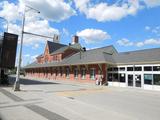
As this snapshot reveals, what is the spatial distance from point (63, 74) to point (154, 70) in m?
22.2

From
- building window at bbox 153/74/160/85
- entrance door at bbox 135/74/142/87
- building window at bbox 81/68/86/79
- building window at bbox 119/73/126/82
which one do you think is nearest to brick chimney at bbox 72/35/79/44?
building window at bbox 81/68/86/79

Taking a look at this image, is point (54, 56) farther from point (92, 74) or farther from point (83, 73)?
point (92, 74)

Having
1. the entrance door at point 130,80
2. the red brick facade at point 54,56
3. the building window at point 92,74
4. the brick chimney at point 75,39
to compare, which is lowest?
the entrance door at point 130,80

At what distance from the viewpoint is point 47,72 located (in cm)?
5222

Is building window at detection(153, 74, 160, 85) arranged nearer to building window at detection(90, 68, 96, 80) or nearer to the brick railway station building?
the brick railway station building

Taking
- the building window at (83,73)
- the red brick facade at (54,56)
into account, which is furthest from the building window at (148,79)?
the red brick facade at (54,56)

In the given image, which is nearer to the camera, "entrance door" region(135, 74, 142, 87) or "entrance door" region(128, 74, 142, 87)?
"entrance door" region(135, 74, 142, 87)

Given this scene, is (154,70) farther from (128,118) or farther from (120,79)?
(128,118)

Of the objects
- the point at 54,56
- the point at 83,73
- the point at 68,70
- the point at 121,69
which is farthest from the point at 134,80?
the point at 54,56

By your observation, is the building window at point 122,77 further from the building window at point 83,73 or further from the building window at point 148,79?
the building window at point 83,73

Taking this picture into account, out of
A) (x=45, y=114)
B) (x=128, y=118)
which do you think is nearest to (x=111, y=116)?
(x=128, y=118)

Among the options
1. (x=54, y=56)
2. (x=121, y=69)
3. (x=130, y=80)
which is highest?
(x=54, y=56)

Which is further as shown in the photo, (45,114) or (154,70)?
(154,70)

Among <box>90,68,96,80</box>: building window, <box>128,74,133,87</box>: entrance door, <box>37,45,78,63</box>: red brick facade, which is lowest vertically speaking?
<box>128,74,133,87</box>: entrance door
